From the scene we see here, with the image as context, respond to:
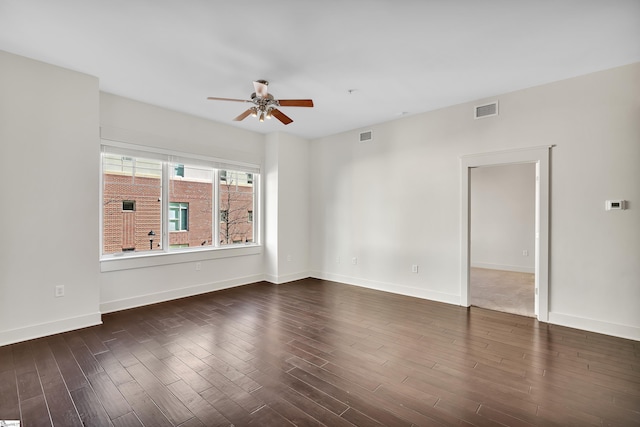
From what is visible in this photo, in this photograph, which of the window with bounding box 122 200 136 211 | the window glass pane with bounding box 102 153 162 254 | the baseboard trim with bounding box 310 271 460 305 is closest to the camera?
the window glass pane with bounding box 102 153 162 254

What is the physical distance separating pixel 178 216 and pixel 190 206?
265 millimetres

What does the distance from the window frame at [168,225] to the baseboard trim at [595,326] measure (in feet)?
15.9

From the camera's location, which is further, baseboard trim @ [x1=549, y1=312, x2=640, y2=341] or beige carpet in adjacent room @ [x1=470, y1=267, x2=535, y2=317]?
beige carpet in adjacent room @ [x1=470, y1=267, x2=535, y2=317]

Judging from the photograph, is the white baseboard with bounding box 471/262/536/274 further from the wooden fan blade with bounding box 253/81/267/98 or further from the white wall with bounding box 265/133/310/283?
the wooden fan blade with bounding box 253/81/267/98

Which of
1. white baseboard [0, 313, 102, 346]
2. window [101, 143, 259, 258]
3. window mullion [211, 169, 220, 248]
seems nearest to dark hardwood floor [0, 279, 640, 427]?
white baseboard [0, 313, 102, 346]

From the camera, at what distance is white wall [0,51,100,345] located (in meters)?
3.14

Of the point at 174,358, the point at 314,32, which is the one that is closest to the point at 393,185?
the point at 314,32

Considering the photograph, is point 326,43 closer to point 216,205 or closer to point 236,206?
point 216,205

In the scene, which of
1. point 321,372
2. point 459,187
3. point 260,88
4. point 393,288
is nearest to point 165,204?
point 260,88

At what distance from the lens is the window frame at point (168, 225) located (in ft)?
13.6

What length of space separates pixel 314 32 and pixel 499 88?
8.76 feet

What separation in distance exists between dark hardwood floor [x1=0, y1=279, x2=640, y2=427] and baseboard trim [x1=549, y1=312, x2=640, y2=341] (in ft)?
0.42

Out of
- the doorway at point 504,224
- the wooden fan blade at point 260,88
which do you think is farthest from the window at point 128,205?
the doorway at point 504,224

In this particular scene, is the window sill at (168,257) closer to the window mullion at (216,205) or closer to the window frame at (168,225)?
the window frame at (168,225)
